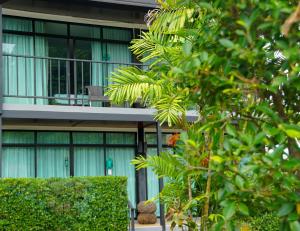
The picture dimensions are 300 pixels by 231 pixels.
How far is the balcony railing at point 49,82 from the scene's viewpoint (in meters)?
14.2

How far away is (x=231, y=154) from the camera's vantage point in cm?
246

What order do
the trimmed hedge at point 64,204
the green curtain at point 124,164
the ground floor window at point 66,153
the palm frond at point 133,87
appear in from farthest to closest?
the green curtain at point 124,164 < the ground floor window at point 66,153 < the trimmed hedge at point 64,204 < the palm frond at point 133,87

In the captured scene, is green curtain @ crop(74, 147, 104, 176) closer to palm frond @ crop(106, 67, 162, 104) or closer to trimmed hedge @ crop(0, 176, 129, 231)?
trimmed hedge @ crop(0, 176, 129, 231)

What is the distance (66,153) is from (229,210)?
13048 millimetres

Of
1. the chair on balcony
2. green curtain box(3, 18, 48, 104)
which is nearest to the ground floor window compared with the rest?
green curtain box(3, 18, 48, 104)

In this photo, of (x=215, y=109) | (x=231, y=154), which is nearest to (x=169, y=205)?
(x=215, y=109)

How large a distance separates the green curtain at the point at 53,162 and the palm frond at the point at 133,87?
674cm

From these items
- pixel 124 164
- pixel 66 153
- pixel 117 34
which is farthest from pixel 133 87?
pixel 117 34

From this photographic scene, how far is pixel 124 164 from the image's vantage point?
16.0 m

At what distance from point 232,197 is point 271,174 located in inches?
8.9

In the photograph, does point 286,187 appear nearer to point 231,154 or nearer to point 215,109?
point 231,154

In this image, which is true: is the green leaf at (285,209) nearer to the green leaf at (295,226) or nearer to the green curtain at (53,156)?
the green leaf at (295,226)

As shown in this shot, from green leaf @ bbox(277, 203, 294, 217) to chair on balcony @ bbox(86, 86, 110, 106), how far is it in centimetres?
1183

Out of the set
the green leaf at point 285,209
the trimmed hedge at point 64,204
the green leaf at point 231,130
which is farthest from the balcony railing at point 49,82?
the green leaf at point 285,209
